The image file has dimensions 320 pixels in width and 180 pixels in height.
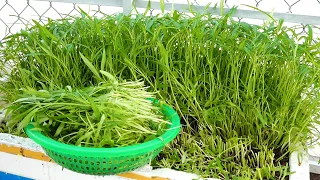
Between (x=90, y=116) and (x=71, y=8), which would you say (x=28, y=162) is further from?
(x=71, y=8)

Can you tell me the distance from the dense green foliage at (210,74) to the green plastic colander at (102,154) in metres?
0.12

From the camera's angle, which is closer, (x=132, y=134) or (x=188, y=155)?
(x=132, y=134)

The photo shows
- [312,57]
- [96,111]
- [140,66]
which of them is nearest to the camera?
[96,111]

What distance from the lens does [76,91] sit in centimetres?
89

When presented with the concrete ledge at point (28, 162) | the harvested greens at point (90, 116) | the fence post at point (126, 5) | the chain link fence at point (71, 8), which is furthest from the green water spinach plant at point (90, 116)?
the fence post at point (126, 5)

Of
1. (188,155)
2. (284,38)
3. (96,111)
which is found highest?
(284,38)

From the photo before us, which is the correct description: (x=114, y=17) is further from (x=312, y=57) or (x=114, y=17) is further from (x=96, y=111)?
(x=312, y=57)

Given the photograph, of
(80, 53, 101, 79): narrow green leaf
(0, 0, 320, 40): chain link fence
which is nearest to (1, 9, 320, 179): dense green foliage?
(80, 53, 101, 79): narrow green leaf

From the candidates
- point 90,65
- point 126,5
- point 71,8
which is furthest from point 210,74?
point 71,8

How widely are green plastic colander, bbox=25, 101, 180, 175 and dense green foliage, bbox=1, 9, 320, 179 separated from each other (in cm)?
12

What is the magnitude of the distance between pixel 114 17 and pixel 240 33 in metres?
0.29

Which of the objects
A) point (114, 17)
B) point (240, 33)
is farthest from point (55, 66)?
point (240, 33)

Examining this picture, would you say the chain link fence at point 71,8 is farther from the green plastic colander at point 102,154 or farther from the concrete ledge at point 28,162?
the green plastic colander at point 102,154

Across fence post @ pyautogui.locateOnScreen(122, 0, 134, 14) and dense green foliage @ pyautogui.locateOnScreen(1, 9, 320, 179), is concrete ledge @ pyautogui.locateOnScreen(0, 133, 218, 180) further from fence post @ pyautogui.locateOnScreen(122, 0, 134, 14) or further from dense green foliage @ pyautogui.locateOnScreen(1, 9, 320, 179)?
fence post @ pyautogui.locateOnScreen(122, 0, 134, 14)
